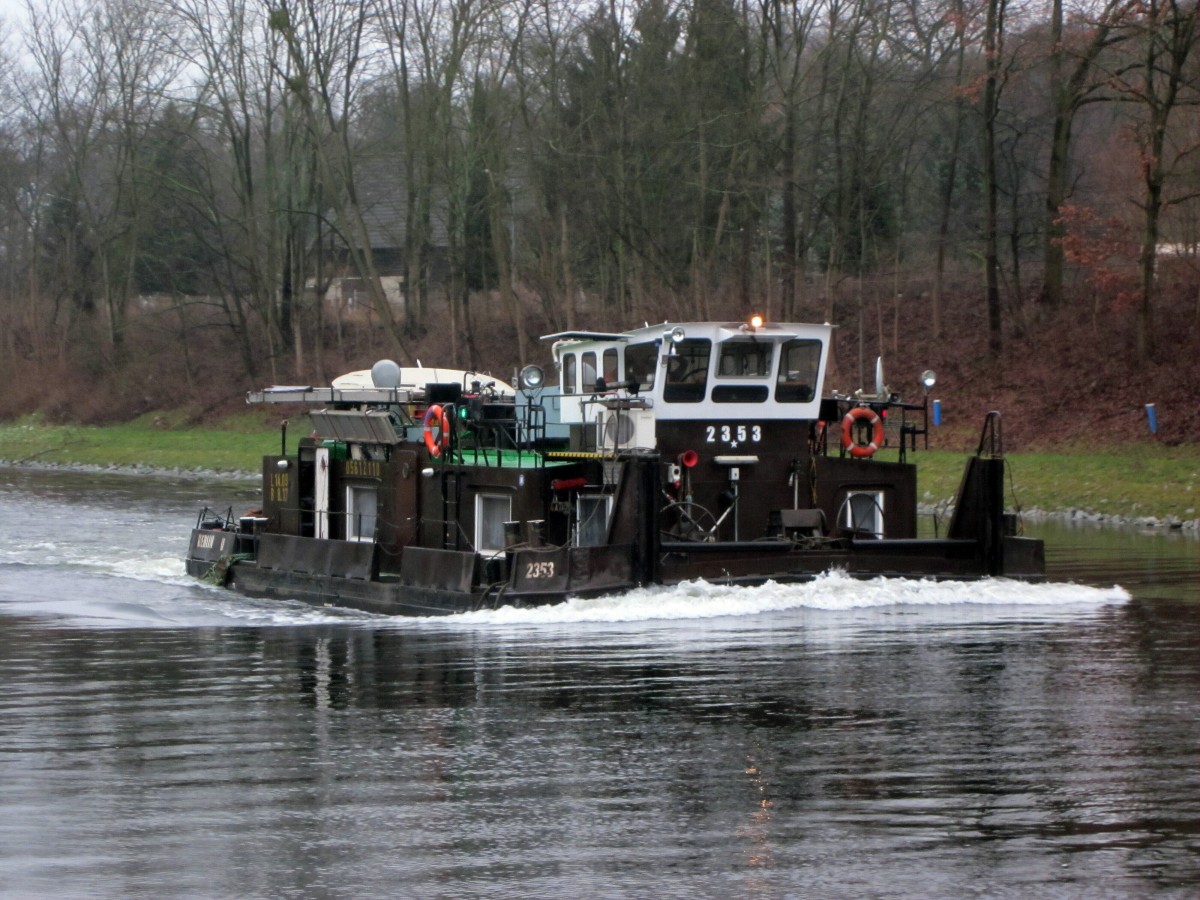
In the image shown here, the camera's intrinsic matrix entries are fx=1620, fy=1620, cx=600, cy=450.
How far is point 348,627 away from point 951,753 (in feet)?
33.9

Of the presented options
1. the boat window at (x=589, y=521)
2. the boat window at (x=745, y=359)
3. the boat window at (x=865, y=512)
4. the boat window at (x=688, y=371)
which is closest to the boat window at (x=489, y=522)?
the boat window at (x=589, y=521)

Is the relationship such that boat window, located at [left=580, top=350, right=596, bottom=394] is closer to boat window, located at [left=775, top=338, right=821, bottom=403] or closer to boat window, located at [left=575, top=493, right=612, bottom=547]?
boat window, located at [left=575, top=493, right=612, bottom=547]

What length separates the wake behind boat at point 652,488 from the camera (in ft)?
66.5

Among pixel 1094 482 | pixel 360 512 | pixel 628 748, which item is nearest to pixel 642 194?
pixel 1094 482

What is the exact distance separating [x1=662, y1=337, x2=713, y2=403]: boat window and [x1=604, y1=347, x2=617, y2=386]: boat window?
1001mm

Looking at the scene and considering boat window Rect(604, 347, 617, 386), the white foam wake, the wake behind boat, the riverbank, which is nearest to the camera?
the white foam wake

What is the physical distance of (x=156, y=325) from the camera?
227 feet

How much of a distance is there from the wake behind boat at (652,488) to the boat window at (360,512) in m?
0.40

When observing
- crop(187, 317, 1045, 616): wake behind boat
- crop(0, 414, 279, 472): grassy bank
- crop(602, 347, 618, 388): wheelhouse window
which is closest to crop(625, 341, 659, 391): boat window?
crop(187, 317, 1045, 616): wake behind boat

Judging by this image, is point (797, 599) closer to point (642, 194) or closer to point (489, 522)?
point (489, 522)

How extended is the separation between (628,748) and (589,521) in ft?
30.0

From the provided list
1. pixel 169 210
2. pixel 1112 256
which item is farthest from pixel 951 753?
pixel 169 210

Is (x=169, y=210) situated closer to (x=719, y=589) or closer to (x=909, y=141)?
(x=909, y=141)

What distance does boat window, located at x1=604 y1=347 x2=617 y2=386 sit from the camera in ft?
72.4
